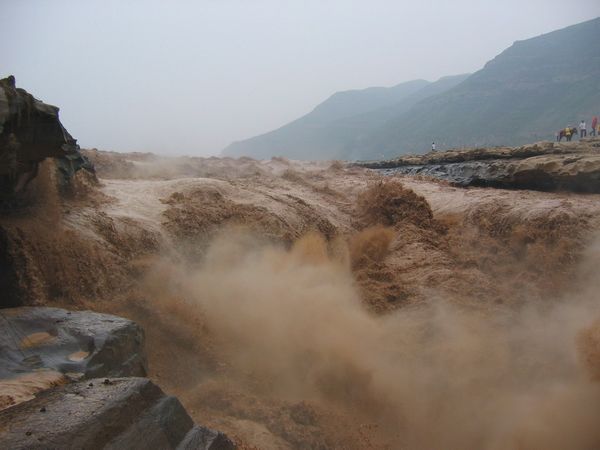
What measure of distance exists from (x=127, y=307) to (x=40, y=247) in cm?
119

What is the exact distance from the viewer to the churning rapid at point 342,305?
4.88 m

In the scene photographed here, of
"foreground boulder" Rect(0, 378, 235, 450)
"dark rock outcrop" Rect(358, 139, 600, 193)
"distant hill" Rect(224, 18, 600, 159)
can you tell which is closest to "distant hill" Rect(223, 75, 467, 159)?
"distant hill" Rect(224, 18, 600, 159)

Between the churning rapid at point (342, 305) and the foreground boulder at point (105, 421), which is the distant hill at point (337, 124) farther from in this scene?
the foreground boulder at point (105, 421)

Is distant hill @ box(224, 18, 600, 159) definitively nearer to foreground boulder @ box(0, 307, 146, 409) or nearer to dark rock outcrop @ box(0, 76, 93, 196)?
dark rock outcrop @ box(0, 76, 93, 196)

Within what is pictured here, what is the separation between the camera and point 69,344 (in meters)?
3.81

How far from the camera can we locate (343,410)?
516 cm

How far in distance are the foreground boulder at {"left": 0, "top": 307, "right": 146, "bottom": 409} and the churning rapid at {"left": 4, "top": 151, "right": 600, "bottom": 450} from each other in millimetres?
821

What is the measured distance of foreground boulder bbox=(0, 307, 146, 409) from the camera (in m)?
3.29

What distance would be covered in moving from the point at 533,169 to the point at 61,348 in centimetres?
975

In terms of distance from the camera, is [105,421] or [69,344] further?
[69,344]

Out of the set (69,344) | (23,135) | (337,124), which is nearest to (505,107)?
(337,124)

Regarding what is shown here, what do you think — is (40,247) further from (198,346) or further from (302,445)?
(302,445)

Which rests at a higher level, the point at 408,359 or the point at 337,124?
the point at 337,124

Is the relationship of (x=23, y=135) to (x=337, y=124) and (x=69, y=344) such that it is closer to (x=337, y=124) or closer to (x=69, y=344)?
(x=69, y=344)
